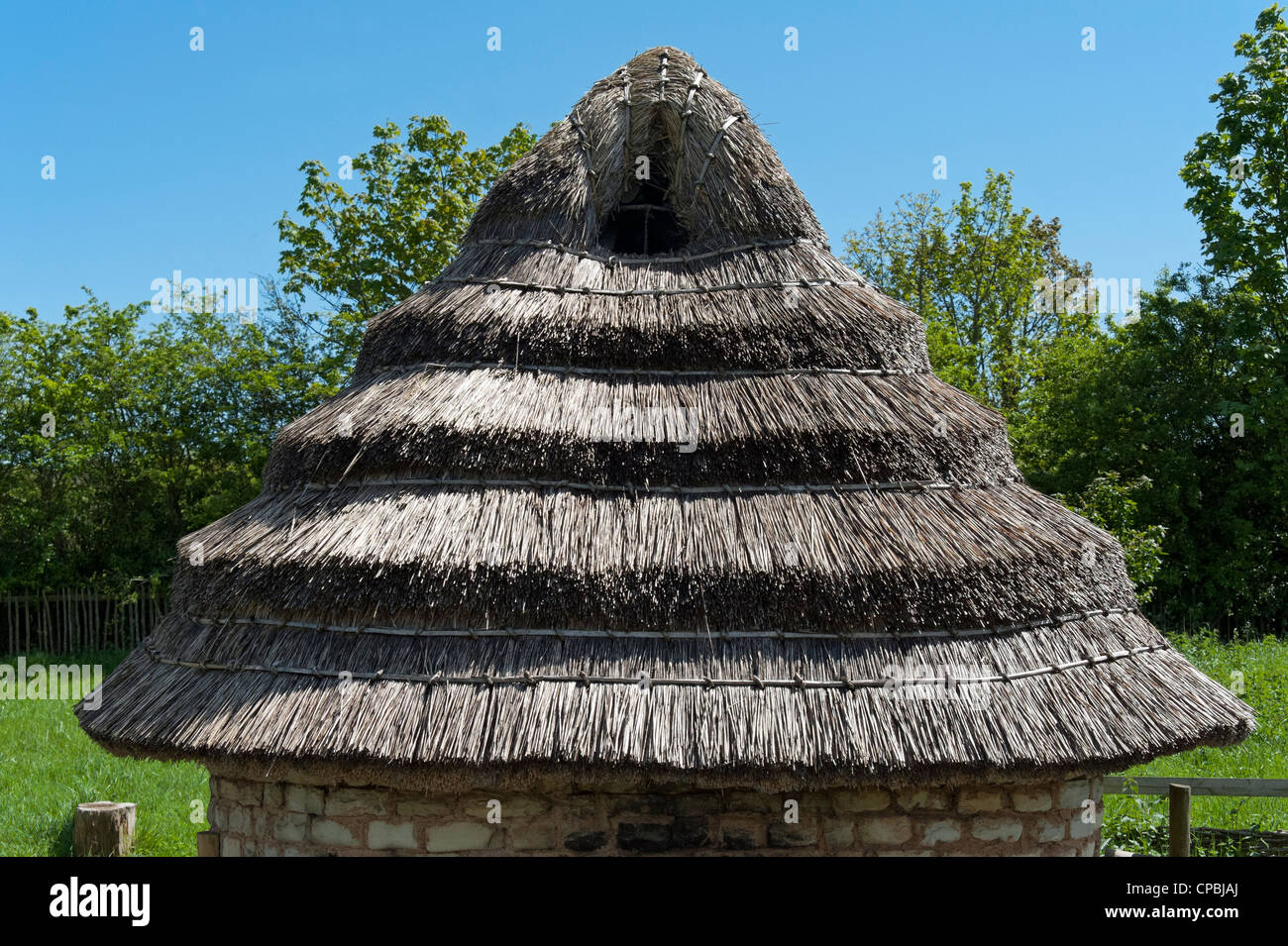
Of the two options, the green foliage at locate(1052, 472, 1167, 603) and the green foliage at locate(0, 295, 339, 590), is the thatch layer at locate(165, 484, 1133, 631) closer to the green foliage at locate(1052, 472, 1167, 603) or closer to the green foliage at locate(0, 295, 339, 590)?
the green foliage at locate(1052, 472, 1167, 603)

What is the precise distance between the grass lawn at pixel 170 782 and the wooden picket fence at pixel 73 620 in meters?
4.63

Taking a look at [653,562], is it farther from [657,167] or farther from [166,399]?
[166,399]

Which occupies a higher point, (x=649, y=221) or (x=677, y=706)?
(x=649, y=221)

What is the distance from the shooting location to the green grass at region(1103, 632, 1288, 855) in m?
8.60

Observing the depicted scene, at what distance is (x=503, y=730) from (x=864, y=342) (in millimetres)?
3089

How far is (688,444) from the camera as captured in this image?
5395mm

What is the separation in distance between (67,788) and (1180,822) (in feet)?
36.9

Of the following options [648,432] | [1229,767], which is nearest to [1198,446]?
[1229,767]

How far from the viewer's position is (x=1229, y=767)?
1072cm

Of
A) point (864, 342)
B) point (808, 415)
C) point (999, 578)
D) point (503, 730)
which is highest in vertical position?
point (864, 342)

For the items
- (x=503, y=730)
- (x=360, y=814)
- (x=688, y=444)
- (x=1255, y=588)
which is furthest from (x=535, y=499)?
(x=1255, y=588)

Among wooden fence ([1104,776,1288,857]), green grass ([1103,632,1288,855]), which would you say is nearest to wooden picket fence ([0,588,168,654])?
green grass ([1103,632,1288,855])
